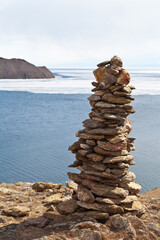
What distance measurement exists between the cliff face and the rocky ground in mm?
93670

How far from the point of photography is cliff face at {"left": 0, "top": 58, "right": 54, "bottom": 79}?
337 ft

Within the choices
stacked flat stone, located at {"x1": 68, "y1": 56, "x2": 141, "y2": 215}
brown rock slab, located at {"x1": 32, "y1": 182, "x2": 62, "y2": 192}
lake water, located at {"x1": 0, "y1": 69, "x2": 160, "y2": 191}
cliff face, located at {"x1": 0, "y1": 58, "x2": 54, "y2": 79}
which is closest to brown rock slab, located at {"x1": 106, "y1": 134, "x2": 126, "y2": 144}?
stacked flat stone, located at {"x1": 68, "y1": 56, "x2": 141, "y2": 215}

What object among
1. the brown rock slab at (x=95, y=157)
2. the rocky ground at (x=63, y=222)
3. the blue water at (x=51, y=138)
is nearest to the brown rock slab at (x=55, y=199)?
the rocky ground at (x=63, y=222)

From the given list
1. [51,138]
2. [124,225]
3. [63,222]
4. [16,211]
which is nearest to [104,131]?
[124,225]

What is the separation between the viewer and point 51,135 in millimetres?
33375

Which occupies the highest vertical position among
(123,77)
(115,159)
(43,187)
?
(123,77)

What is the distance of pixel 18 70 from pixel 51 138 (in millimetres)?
76995

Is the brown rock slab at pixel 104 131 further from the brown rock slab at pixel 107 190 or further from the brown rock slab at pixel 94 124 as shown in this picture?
the brown rock slab at pixel 107 190

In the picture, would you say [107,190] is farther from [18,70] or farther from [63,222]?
[18,70]

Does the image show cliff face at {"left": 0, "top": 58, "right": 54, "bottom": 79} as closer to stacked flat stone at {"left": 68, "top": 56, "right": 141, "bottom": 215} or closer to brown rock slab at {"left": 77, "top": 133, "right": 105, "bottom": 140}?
stacked flat stone at {"left": 68, "top": 56, "right": 141, "bottom": 215}

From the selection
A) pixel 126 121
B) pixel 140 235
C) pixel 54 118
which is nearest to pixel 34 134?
pixel 54 118

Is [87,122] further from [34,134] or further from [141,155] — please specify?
[34,134]

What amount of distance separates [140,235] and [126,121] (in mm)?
3699

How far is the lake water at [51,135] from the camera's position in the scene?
22.4m
